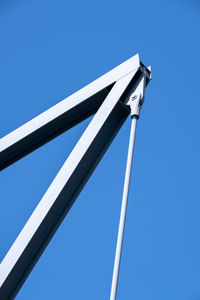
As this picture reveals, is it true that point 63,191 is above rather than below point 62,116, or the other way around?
below

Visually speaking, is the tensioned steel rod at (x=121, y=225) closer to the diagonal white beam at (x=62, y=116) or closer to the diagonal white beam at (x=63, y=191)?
the diagonal white beam at (x=63, y=191)

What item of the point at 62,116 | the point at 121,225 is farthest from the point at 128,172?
the point at 62,116

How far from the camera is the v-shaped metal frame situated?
0.84 metres

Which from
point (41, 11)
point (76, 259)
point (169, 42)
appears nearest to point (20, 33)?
point (41, 11)

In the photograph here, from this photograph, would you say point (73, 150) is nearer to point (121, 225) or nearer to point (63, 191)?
point (63, 191)

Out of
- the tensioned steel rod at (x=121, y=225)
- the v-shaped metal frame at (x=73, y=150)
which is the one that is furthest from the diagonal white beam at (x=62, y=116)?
the tensioned steel rod at (x=121, y=225)

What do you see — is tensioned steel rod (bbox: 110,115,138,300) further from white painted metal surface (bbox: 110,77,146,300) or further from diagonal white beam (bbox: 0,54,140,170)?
diagonal white beam (bbox: 0,54,140,170)

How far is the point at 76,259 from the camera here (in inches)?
113

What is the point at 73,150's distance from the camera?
923 mm

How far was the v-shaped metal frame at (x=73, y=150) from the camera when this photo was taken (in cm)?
84

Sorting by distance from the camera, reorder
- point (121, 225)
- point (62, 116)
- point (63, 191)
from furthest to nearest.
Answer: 1. point (62, 116)
2. point (63, 191)
3. point (121, 225)

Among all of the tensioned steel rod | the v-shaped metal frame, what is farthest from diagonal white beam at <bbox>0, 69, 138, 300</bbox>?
the tensioned steel rod

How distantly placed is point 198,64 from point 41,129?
114 inches

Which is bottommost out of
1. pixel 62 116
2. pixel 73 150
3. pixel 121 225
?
pixel 121 225
